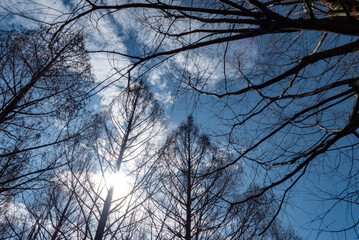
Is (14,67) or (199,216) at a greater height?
(14,67)

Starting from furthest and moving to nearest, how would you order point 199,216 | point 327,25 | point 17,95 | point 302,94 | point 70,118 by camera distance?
point 199,216, point 70,118, point 17,95, point 302,94, point 327,25

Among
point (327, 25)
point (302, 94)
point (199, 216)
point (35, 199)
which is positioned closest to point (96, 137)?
→ point (199, 216)

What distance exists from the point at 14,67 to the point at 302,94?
4.73m

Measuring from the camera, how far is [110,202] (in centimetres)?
333

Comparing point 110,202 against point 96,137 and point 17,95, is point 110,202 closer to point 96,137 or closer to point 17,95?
point 96,137

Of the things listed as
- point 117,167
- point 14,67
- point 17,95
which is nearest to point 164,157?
point 117,167

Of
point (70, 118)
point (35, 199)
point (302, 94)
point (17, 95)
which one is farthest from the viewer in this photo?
point (35, 199)

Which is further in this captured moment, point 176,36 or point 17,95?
point 17,95

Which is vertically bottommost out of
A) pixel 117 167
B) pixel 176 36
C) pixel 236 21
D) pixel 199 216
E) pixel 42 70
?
pixel 199 216

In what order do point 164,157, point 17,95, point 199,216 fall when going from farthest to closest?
point 164,157 → point 199,216 → point 17,95

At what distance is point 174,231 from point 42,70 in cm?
440

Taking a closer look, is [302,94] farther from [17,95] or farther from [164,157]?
[17,95]

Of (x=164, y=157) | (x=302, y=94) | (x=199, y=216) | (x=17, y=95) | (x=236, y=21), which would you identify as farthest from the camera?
(x=164, y=157)

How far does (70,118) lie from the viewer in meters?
3.64
